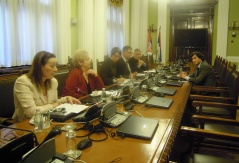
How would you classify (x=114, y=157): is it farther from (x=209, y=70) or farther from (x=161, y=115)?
(x=209, y=70)

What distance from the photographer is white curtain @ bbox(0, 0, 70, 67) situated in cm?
348

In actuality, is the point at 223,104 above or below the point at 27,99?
below

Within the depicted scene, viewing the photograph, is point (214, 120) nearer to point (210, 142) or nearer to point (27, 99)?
point (210, 142)

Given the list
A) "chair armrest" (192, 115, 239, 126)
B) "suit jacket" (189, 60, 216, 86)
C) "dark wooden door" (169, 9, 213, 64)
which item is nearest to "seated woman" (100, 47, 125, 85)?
"suit jacket" (189, 60, 216, 86)

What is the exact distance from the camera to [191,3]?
7.92m

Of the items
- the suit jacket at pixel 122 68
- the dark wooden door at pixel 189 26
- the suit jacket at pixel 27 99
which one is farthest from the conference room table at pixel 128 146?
the dark wooden door at pixel 189 26

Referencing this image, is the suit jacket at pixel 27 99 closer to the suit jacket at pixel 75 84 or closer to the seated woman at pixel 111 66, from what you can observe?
the suit jacket at pixel 75 84

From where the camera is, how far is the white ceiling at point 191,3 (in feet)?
25.3

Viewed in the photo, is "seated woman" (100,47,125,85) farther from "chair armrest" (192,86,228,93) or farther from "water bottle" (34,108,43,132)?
"water bottle" (34,108,43,132)

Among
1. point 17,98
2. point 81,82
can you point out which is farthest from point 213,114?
point 17,98

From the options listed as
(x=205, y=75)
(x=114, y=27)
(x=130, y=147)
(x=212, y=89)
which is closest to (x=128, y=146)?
(x=130, y=147)

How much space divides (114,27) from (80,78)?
4545 millimetres

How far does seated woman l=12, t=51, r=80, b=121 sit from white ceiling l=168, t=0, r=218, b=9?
693 centimetres

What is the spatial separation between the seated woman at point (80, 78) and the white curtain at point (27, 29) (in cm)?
137
